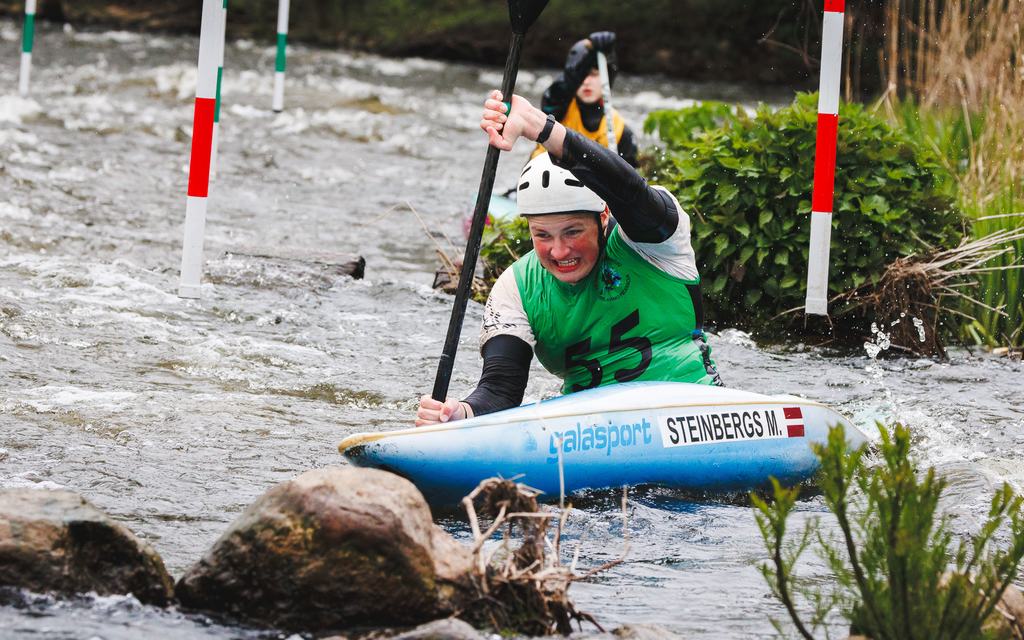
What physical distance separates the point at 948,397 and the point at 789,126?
1.74m

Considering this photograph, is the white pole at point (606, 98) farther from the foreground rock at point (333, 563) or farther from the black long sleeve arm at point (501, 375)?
the foreground rock at point (333, 563)

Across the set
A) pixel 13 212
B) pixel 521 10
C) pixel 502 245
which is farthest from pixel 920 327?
pixel 13 212

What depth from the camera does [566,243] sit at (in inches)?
168

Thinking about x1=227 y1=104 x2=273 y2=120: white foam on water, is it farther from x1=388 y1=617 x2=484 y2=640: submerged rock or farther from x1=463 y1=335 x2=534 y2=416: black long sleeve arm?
x1=388 y1=617 x2=484 y2=640: submerged rock

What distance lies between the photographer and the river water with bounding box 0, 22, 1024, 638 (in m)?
3.69

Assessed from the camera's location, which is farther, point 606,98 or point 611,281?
point 606,98

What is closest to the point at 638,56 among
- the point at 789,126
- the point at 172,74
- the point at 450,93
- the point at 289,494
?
the point at 450,93

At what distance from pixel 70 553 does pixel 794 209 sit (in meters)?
4.64

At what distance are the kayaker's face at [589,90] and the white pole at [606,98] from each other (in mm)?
70

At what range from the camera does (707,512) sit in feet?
13.7

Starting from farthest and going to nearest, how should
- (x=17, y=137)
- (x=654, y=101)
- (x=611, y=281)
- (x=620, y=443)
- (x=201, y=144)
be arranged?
(x=654, y=101)
(x=17, y=137)
(x=201, y=144)
(x=611, y=281)
(x=620, y=443)

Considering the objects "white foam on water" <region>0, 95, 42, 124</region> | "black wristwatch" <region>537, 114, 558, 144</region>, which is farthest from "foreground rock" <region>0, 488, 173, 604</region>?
"white foam on water" <region>0, 95, 42, 124</region>

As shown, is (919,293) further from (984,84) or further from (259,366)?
(259,366)

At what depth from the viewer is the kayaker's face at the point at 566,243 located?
4238 millimetres
